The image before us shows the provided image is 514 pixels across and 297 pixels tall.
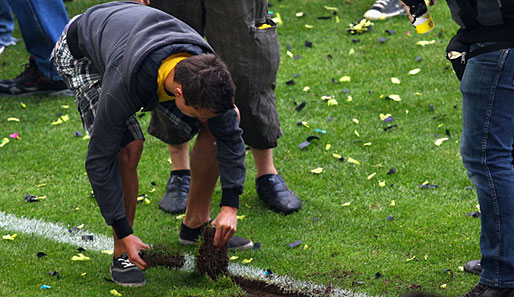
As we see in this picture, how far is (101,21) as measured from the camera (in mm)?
3645

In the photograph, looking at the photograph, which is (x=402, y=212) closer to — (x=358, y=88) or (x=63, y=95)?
(x=358, y=88)

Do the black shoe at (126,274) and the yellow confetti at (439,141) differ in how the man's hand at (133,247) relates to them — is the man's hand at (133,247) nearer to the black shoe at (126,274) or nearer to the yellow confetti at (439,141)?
the black shoe at (126,274)

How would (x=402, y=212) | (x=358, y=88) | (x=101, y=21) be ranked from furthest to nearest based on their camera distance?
(x=358, y=88)
(x=402, y=212)
(x=101, y=21)

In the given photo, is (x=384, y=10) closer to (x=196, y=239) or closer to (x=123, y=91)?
(x=196, y=239)

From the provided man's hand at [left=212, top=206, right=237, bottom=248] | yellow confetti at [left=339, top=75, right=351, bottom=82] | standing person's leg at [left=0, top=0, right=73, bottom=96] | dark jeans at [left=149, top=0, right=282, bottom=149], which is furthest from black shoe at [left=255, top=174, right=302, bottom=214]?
standing person's leg at [left=0, top=0, right=73, bottom=96]

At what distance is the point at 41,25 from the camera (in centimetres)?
674

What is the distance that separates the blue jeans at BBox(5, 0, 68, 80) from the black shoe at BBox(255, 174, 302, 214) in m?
2.96

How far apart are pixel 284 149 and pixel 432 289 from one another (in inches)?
86.4

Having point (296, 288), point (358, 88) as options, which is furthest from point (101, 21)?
point (358, 88)

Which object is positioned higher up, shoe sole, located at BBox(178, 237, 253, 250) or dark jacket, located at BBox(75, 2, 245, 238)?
dark jacket, located at BBox(75, 2, 245, 238)

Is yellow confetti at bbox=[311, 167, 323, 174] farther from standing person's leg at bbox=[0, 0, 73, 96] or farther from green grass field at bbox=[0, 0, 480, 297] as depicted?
standing person's leg at bbox=[0, 0, 73, 96]

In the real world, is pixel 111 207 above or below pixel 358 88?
above

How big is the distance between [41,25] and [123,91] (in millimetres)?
3926

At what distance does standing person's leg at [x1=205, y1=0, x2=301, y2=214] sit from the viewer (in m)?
4.42
